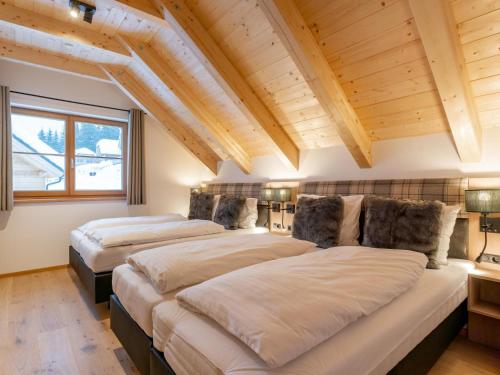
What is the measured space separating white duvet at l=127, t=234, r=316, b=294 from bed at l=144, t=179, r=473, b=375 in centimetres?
17

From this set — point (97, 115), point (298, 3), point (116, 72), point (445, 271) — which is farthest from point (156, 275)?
point (97, 115)

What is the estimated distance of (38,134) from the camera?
376 cm

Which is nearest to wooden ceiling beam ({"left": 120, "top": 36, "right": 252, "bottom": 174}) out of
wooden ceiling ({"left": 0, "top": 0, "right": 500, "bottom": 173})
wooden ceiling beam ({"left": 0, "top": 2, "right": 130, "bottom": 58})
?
wooden ceiling ({"left": 0, "top": 0, "right": 500, "bottom": 173})

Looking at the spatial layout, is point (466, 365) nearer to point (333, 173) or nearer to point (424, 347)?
point (424, 347)

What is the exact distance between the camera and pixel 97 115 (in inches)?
161

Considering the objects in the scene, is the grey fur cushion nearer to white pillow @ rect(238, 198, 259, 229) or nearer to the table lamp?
the table lamp

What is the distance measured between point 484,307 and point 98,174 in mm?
4635

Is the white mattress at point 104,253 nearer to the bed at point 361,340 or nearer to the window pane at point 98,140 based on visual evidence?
the bed at point 361,340

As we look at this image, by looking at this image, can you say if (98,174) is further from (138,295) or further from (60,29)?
(138,295)

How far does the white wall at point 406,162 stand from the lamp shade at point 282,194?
31 centimetres

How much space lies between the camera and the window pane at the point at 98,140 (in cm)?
405

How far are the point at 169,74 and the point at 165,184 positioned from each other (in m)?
2.05

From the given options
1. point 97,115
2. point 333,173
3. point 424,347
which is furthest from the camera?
point 97,115

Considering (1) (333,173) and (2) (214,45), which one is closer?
(2) (214,45)
